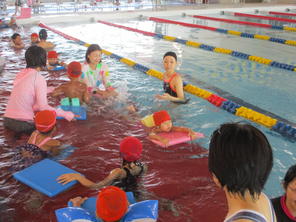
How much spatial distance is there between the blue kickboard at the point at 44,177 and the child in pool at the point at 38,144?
0.68ft

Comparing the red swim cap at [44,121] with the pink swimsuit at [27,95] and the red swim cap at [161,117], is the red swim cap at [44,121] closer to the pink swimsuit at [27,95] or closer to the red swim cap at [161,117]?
the pink swimsuit at [27,95]

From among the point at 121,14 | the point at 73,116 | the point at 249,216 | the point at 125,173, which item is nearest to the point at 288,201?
the point at 249,216

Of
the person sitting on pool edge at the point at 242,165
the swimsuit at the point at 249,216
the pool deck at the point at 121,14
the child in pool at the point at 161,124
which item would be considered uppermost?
the pool deck at the point at 121,14

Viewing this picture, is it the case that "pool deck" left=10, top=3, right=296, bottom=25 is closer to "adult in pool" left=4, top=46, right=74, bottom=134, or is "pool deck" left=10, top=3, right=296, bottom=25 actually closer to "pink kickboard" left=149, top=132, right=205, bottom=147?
"adult in pool" left=4, top=46, right=74, bottom=134

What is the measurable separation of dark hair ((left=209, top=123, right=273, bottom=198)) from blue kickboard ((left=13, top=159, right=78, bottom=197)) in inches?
73.0

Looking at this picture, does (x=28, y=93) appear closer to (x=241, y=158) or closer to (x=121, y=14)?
(x=241, y=158)

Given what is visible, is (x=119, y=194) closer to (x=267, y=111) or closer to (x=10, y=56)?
(x=267, y=111)

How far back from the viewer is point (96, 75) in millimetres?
5203

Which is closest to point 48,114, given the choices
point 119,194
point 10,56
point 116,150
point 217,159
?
point 116,150

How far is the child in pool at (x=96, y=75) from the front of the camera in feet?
16.3

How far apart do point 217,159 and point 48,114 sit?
2.18m

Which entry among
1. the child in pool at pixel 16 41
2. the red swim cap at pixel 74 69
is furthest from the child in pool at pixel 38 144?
the child in pool at pixel 16 41

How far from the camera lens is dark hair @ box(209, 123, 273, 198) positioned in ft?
4.16

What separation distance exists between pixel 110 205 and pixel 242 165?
0.96m
